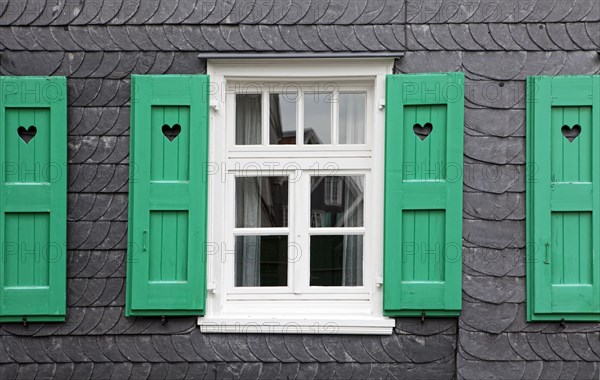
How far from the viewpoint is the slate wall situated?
4.31 meters

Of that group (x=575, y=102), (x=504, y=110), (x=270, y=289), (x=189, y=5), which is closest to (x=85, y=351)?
(x=270, y=289)

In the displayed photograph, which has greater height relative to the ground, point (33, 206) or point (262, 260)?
point (33, 206)

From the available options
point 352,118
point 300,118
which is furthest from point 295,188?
point 352,118

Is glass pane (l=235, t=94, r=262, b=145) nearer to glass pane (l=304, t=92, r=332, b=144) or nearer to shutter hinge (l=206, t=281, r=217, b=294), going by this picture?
glass pane (l=304, t=92, r=332, b=144)

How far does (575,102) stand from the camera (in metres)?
4.26

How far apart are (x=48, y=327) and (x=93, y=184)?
2.85 feet

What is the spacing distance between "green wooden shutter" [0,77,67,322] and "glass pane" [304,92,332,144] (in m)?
1.41

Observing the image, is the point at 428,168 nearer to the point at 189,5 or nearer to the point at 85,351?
the point at 189,5

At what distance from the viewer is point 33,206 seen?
4.30 m

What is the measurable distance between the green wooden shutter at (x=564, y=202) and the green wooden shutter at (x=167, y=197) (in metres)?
1.88

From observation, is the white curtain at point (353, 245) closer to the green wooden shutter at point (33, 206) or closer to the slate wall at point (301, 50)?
the slate wall at point (301, 50)

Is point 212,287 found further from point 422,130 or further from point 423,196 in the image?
point 422,130

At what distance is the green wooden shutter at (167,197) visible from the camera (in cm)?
429

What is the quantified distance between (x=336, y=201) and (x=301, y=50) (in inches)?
36.0
